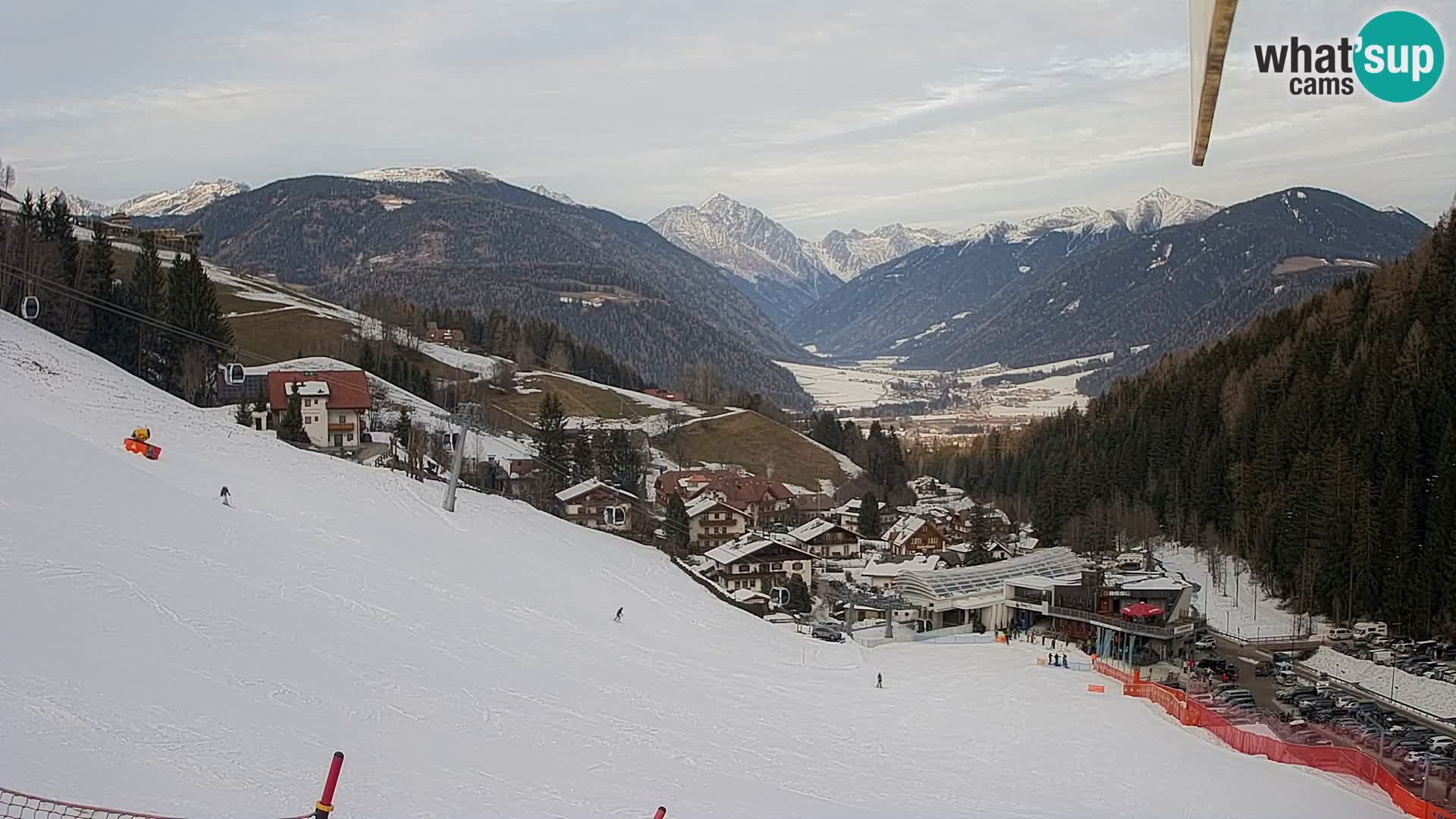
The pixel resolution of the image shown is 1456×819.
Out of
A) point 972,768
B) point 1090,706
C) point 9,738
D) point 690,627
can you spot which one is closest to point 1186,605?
point 1090,706

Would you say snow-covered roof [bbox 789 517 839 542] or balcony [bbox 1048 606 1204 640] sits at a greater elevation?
balcony [bbox 1048 606 1204 640]

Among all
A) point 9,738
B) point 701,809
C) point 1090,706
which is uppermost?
point 9,738

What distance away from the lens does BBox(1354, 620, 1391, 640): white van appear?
116 feet

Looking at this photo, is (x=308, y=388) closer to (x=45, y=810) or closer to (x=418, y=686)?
(x=418, y=686)

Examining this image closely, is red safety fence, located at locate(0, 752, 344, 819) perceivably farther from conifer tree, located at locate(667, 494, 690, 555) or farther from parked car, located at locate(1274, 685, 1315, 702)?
conifer tree, located at locate(667, 494, 690, 555)

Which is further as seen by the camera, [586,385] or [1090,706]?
[586,385]

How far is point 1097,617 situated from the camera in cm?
3706

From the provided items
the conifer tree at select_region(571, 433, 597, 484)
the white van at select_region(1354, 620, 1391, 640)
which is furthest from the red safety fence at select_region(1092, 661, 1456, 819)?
Answer: the conifer tree at select_region(571, 433, 597, 484)

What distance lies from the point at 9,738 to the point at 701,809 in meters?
5.97

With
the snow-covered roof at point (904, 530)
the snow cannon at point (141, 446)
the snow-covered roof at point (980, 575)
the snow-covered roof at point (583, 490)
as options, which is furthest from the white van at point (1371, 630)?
the snow cannon at point (141, 446)

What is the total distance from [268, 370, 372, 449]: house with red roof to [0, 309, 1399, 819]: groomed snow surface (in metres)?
21.4

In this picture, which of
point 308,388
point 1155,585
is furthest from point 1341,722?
point 308,388

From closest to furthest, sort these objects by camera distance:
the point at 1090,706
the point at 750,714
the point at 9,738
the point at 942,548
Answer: the point at 9,738 < the point at 750,714 < the point at 1090,706 < the point at 942,548

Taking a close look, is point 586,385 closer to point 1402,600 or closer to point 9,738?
point 1402,600
